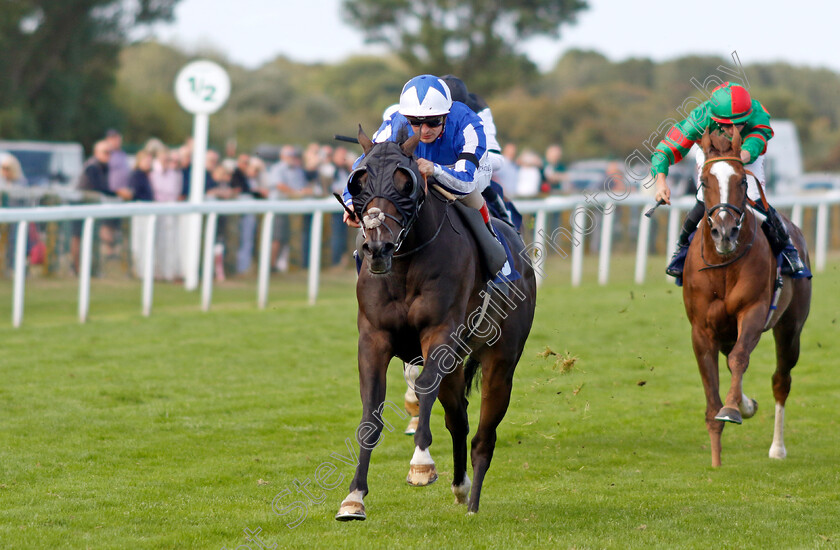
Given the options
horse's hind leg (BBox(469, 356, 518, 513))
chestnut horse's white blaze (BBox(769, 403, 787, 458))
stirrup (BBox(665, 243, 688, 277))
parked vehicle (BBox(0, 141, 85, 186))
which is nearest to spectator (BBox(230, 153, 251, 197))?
parked vehicle (BBox(0, 141, 85, 186))

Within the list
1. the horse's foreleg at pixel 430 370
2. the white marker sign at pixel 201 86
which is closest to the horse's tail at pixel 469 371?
the horse's foreleg at pixel 430 370

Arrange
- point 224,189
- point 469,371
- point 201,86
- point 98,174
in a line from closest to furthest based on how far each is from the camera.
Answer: point 469,371, point 201,86, point 98,174, point 224,189

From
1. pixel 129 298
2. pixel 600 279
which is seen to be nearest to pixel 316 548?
pixel 129 298

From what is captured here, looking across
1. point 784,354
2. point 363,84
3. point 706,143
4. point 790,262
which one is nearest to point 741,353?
point 790,262

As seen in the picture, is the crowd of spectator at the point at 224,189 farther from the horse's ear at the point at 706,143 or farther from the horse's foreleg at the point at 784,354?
the horse's ear at the point at 706,143

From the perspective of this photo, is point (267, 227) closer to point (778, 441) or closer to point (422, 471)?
point (778, 441)

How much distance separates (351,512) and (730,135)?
365 cm

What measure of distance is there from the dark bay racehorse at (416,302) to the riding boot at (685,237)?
2042 millimetres

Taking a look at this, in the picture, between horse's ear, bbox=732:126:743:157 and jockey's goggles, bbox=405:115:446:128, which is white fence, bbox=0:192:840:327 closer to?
horse's ear, bbox=732:126:743:157

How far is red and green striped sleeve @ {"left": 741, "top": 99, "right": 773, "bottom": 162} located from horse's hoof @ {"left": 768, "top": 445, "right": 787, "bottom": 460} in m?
1.71

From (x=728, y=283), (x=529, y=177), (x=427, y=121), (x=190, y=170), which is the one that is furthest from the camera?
(x=529, y=177)

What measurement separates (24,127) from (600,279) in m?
17.4

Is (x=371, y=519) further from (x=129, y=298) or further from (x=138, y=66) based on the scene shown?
(x=138, y=66)

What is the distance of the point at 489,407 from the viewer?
5512 mm
